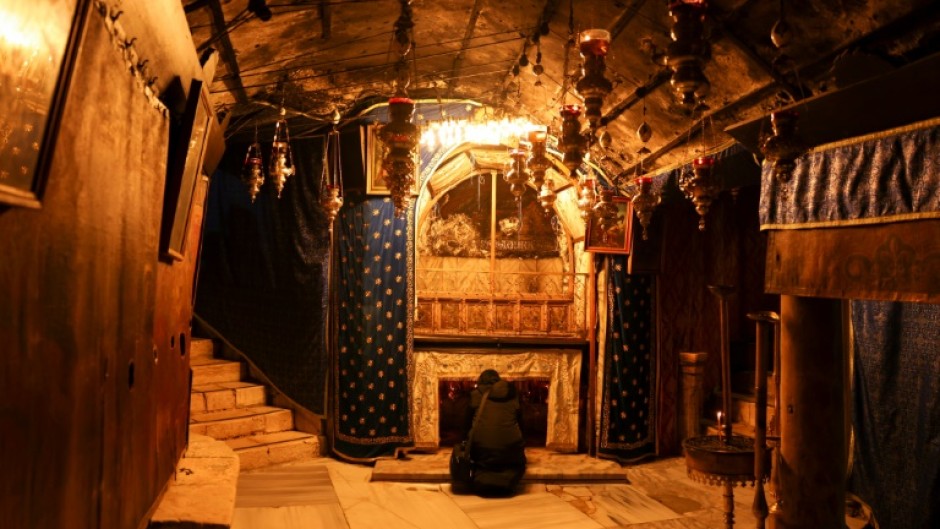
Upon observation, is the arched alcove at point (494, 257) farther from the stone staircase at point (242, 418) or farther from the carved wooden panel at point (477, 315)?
the stone staircase at point (242, 418)

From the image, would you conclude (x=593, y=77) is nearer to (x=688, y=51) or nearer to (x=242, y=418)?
(x=688, y=51)

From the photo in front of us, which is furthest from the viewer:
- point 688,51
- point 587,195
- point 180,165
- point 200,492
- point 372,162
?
point 372,162

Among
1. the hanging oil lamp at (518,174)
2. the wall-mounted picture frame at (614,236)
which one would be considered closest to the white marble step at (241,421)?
the wall-mounted picture frame at (614,236)

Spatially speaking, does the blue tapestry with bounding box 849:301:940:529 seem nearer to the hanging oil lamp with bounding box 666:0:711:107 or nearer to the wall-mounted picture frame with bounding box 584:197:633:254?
the wall-mounted picture frame with bounding box 584:197:633:254

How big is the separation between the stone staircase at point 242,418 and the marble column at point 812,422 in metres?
5.66

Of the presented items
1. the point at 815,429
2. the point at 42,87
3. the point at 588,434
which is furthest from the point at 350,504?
the point at 42,87

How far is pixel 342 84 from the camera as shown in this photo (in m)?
8.10

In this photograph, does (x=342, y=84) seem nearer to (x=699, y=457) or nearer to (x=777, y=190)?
(x=777, y=190)

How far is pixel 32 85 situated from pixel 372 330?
752 cm

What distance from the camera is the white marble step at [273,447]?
8070mm

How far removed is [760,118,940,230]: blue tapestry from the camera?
4148 mm

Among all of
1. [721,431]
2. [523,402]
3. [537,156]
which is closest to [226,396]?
[523,402]

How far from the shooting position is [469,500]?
7.44 metres

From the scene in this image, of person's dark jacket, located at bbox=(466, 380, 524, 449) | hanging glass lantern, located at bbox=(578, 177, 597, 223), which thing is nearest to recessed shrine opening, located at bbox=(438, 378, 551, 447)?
person's dark jacket, located at bbox=(466, 380, 524, 449)
